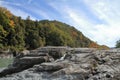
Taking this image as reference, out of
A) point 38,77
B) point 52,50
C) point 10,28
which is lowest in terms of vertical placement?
point 38,77

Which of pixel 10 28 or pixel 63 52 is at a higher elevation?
pixel 10 28

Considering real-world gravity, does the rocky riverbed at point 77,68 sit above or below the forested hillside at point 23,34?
below

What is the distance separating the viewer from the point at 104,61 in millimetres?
18188

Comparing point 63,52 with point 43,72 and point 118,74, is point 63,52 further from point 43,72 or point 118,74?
point 118,74

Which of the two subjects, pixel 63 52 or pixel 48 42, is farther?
pixel 48 42

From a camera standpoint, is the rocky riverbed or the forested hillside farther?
the forested hillside

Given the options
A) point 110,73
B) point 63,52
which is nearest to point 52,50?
point 63,52

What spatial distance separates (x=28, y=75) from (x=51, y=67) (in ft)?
3.70

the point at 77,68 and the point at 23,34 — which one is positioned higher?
the point at 23,34

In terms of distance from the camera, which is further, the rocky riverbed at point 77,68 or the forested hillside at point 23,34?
the forested hillside at point 23,34

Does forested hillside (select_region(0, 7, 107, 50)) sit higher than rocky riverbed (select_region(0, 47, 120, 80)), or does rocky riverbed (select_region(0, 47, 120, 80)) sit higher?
forested hillside (select_region(0, 7, 107, 50))

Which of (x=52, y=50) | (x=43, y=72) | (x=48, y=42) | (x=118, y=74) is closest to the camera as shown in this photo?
(x=118, y=74)

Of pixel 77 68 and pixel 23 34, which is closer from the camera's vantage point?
pixel 77 68

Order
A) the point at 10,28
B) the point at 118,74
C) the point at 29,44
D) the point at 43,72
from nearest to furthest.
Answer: the point at 118,74, the point at 43,72, the point at 10,28, the point at 29,44
